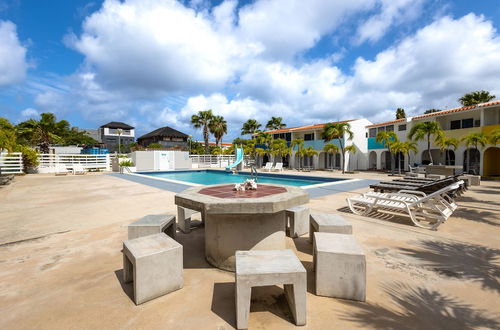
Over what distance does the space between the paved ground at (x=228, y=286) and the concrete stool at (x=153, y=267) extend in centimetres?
13

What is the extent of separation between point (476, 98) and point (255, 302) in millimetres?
39685

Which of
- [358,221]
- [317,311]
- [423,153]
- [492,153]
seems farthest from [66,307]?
[423,153]

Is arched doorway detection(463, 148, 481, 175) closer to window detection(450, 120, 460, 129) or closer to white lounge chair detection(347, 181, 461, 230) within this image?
window detection(450, 120, 460, 129)

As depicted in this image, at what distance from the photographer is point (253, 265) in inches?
98.5

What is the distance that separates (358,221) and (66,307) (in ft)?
19.3

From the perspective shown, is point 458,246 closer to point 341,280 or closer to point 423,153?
point 341,280

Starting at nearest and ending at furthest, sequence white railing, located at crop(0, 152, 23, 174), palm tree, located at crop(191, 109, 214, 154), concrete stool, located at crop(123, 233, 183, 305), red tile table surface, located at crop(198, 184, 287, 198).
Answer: concrete stool, located at crop(123, 233, 183, 305)
red tile table surface, located at crop(198, 184, 287, 198)
white railing, located at crop(0, 152, 23, 174)
palm tree, located at crop(191, 109, 214, 154)

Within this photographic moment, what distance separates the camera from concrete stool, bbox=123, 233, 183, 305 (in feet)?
8.93

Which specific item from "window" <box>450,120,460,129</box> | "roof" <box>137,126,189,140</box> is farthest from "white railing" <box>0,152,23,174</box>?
"roof" <box>137,126,189,140</box>

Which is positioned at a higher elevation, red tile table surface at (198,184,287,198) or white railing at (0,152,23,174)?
white railing at (0,152,23,174)

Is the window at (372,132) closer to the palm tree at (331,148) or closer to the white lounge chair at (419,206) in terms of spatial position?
the palm tree at (331,148)

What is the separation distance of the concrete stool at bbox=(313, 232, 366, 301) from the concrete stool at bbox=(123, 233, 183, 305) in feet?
5.87

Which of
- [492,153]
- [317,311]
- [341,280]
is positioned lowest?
[317,311]

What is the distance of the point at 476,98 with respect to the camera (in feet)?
95.0
